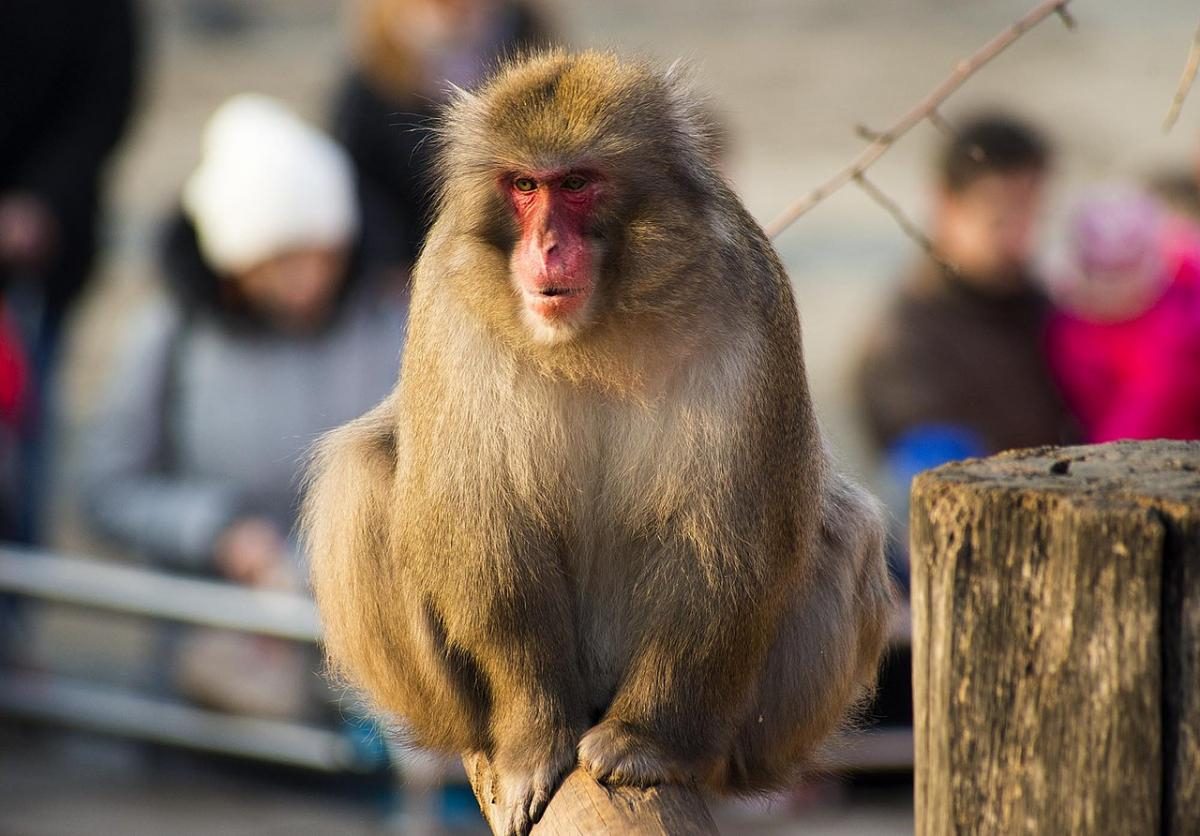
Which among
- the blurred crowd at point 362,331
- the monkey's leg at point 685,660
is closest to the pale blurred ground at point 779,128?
the blurred crowd at point 362,331

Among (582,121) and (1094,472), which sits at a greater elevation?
(582,121)

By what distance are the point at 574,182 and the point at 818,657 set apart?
1.12 meters

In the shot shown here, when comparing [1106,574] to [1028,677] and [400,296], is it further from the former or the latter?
[400,296]

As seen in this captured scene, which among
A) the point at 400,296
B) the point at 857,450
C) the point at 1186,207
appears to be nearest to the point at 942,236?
the point at 1186,207

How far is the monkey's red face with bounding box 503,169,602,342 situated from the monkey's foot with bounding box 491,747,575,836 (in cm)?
78

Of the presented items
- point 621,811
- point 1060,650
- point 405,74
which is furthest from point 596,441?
point 405,74

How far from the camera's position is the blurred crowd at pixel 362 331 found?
21.9ft

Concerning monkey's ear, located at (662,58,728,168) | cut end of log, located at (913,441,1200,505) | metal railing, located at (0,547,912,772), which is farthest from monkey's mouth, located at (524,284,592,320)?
metal railing, located at (0,547,912,772)

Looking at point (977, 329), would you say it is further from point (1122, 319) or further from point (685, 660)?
point (685, 660)

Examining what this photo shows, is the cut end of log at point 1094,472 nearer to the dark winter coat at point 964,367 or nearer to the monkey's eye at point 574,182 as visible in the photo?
the monkey's eye at point 574,182

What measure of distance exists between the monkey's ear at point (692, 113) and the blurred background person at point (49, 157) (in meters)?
4.76

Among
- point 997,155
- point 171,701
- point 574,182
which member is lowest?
point 171,701

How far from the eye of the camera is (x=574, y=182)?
3.38 m

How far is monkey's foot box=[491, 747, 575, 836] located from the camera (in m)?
3.32
